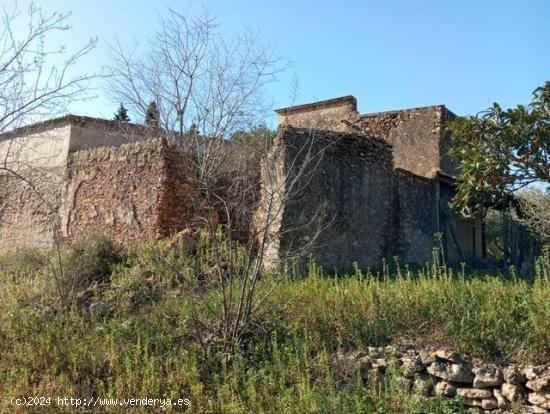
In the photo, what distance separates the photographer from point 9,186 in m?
14.7

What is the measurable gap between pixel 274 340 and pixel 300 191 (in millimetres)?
3875

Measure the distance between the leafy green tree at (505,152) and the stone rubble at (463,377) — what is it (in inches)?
140

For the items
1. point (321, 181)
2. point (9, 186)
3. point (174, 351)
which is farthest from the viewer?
point (9, 186)

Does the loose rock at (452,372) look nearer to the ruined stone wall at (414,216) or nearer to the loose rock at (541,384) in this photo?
the loose rock at (541,384)

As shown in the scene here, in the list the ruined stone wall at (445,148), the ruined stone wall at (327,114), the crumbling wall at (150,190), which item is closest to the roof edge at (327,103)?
the ruined stone wall at (327,114)

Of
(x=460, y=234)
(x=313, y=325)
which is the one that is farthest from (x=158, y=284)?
(x=460, y=234)

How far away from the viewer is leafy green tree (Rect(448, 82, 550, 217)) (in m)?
7.61

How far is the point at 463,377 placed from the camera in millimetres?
4801

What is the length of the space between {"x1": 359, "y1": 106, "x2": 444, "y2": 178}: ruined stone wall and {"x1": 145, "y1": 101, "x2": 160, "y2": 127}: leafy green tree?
5.81 m

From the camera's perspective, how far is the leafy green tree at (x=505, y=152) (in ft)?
25.0

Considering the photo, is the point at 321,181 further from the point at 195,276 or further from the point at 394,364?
the point at 394,364

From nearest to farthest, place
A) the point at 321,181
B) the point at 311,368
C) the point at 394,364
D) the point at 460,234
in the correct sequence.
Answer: the point at 394,364 < the point at 311,368 < the point at 321,181 < the point at 460,234

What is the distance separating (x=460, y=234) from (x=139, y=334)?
972cm

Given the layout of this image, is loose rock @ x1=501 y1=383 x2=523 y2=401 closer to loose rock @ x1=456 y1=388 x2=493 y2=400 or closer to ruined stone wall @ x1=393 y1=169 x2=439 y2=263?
loose rock @ x1=456 y1=388 x2=493 y2=400
